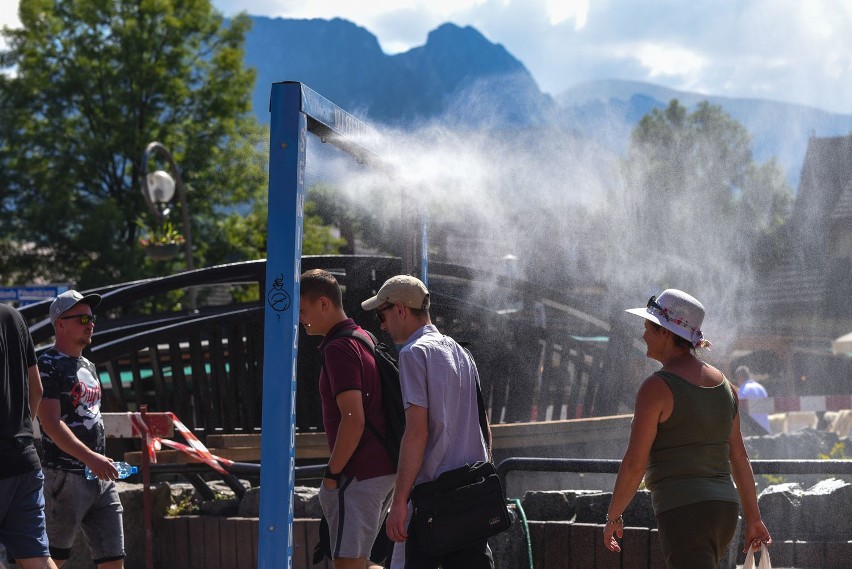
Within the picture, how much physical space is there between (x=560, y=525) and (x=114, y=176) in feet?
80.2

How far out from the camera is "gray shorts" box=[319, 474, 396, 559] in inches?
161

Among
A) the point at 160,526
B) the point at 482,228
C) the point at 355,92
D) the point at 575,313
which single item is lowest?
the point at 160,526

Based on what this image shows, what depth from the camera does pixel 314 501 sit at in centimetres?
658

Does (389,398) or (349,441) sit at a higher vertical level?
(389,398)

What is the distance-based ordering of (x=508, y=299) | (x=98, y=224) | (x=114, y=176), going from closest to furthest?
(x=508, y=299) → (x=98, y=224) → (x=114, y=176)

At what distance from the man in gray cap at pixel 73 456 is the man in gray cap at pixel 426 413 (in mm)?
1811

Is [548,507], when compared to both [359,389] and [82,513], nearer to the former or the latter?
[359,389]

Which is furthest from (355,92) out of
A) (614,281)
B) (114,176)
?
(614,281)

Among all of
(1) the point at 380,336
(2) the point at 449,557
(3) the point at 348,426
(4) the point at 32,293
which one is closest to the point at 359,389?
(3) the point at 348,426

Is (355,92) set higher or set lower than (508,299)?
higher

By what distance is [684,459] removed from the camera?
12.0 ft

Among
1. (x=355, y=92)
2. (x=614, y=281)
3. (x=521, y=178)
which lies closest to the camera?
(x=521, y=178)

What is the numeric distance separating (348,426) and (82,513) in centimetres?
187

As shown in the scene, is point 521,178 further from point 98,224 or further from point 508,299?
point 98,224
